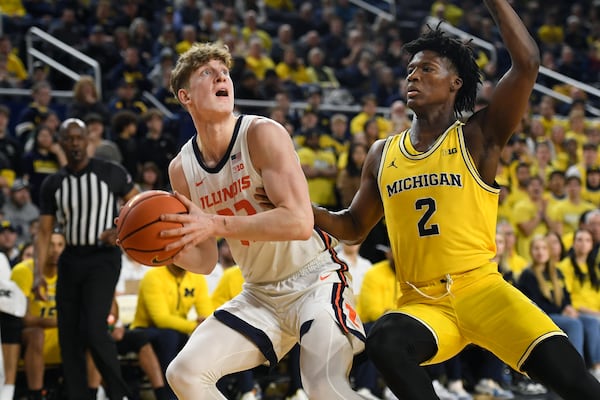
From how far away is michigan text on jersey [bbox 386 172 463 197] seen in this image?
13.6ft

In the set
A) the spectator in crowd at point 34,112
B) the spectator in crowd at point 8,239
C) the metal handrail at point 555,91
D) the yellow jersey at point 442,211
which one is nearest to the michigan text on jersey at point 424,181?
the yellow jersey at point 442,211

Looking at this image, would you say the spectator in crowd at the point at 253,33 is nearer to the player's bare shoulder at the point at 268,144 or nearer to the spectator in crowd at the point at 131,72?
the spectator in crowd at the point at 131,72

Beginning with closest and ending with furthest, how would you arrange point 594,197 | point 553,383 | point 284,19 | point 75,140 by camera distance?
1. point 553,383
2. point 75,140
3. point 594,197
4. point 284,19

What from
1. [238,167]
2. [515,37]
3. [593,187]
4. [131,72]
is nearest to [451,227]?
[515,37]

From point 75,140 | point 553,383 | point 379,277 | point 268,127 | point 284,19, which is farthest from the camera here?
point 284,19

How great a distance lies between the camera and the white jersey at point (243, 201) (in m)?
4.21

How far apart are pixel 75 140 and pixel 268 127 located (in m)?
3.00

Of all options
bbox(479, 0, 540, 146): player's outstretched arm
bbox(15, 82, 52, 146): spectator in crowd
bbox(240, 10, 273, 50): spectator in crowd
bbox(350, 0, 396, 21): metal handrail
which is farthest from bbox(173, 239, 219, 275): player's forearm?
bbox(350, 0, 396, 21): metal handrail

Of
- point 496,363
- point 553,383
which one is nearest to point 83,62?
point 496,363

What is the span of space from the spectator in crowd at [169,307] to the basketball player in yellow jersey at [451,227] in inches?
133

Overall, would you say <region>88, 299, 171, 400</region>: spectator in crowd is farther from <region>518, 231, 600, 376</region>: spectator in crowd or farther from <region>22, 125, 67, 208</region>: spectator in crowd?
<region>518, 231, 600, 376</region>: spectator in crowd

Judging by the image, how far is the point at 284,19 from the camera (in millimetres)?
16062

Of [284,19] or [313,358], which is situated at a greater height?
[284,19]

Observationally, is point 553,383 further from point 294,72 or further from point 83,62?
point 294,72
